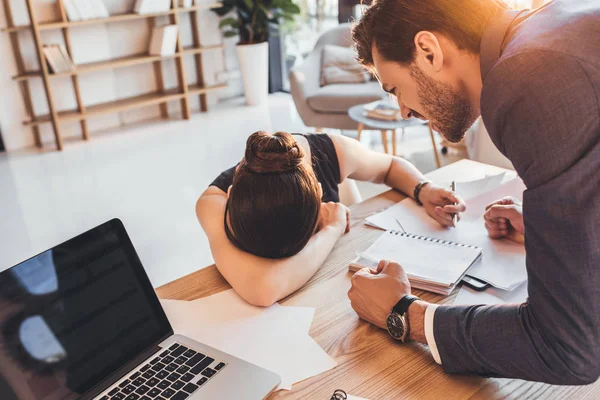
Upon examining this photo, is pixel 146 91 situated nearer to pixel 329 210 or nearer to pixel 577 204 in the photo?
pixel 329 210

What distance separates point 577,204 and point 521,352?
0.27 meters

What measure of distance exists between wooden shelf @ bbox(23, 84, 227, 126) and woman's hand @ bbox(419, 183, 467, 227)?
4.06 metres

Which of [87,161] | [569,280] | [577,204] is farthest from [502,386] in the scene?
[87,161]

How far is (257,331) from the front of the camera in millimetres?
1116

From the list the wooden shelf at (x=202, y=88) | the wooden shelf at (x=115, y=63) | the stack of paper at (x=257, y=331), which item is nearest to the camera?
the stack of paper at (x=257, y=331)

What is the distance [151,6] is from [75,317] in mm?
4714

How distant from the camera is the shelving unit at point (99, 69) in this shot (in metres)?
4.64

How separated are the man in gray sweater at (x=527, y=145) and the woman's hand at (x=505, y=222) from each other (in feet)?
1.19

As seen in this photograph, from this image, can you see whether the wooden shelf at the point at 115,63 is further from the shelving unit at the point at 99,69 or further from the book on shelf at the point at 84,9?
the book on shelf at the point at 84,9

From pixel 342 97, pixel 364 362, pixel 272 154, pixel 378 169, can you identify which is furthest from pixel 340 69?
pixel 364 362

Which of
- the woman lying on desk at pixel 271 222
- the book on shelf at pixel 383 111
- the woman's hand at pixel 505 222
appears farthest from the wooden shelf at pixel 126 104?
the woman's hand at pixel 505 222

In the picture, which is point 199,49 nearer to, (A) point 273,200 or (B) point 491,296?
(A) point 273,200

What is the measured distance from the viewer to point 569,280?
2.66 feet

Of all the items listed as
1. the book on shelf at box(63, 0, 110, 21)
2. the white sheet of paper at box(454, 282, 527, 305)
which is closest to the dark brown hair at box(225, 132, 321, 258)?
the white sheet of paper at box(454, 282, 527, 305)
